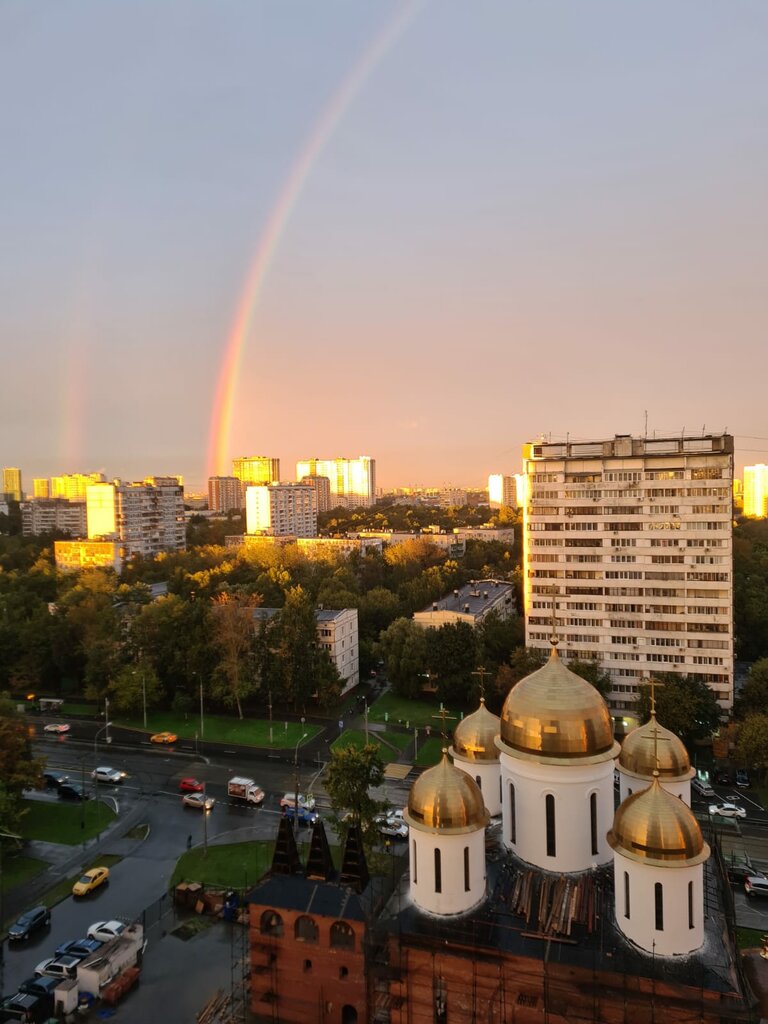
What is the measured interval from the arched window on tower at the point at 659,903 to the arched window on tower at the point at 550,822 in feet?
8.95

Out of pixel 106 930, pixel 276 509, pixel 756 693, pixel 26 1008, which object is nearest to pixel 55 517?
pixel 276 509

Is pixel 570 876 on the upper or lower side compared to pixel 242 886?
upper

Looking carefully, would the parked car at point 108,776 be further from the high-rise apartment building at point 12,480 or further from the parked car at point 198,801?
the high-rise apartment building at point 12,480

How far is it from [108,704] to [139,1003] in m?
23.9

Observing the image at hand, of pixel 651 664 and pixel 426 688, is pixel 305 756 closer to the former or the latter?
pixel 426 688

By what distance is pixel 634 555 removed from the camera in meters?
37.5

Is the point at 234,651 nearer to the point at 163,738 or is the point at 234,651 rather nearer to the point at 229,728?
the point at 229,728

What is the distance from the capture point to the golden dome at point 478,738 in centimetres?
1883

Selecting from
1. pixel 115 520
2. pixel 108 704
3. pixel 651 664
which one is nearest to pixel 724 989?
pixel 651 664

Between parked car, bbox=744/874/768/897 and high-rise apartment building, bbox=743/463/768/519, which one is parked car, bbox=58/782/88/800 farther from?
high-rise apartment building, bbox=743/463/768/519

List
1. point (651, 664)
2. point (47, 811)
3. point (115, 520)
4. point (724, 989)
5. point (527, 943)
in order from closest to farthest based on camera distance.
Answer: point (724, 989) → point (527, 943) → point (47, 811) → point (651, 664) → point (115, 520)

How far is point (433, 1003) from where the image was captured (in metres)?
14.0

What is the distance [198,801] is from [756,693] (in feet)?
85.4

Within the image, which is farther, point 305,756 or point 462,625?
point 462,625
